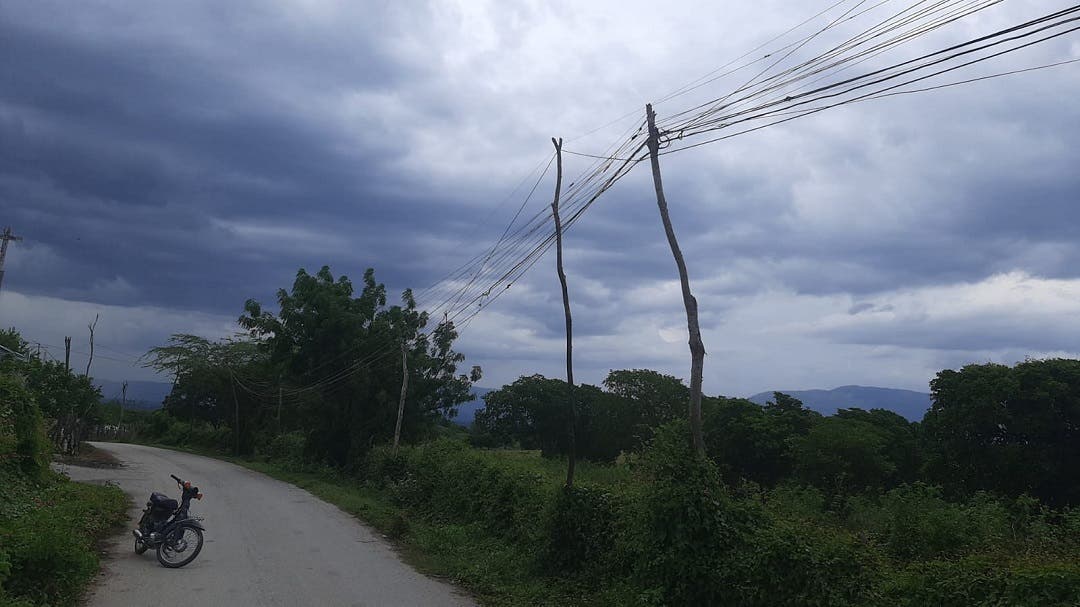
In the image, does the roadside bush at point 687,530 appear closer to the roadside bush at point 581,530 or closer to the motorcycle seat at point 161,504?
the roadside bush at point 581,530

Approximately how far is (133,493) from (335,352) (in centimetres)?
1378

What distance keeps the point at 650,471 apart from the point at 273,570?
233 inches

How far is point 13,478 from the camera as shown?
50.0ft

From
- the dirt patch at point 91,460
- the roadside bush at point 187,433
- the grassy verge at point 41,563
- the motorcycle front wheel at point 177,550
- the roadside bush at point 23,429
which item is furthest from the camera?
the roadside bush at point 187,433

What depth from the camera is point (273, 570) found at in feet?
36.2

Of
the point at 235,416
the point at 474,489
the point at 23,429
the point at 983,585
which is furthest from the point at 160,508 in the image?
the point at 235,416

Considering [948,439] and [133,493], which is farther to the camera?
[948,439]

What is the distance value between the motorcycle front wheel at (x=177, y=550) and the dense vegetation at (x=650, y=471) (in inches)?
151

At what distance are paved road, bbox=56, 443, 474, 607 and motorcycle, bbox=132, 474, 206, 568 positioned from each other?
192 millimetres

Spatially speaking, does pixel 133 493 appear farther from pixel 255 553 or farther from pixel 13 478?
pixel 255 553

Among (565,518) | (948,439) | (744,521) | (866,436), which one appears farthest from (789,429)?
(744,521)

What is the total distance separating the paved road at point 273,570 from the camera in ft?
30.5

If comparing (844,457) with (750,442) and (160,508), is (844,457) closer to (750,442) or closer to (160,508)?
(750,442)

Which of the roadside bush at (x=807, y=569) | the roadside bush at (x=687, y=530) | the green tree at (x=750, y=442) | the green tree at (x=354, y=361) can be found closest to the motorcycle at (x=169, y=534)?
the roadside bush at (x=687, y=530)
